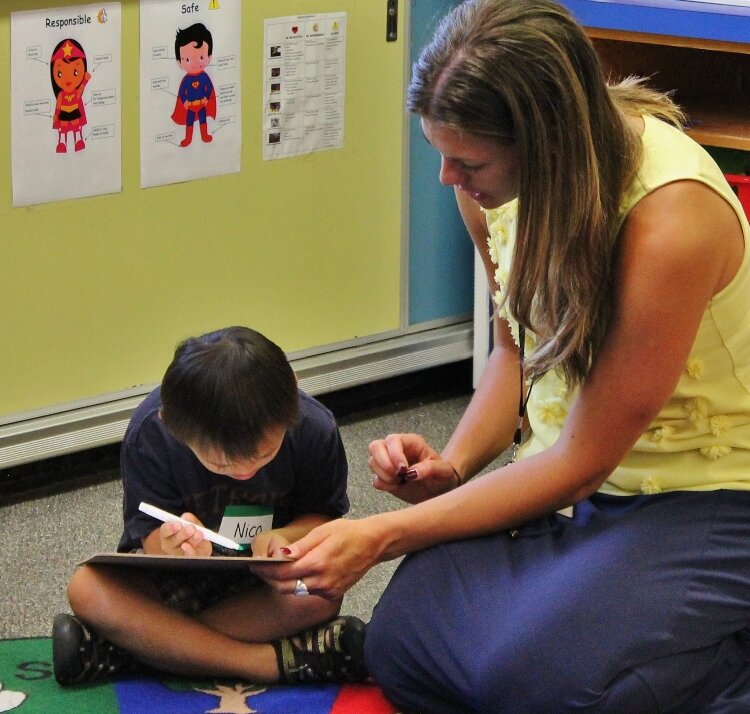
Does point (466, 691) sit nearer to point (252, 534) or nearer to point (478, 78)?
point (252, 534)

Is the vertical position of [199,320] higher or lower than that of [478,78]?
lower

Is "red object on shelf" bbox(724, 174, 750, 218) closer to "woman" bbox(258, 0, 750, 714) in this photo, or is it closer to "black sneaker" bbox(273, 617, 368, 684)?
"woman" bbox(258, 0, 750, 714)

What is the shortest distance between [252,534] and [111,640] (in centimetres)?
20

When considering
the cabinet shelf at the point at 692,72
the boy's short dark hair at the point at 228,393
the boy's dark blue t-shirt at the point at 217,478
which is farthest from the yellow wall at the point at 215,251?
the boy's short dark hair at the point at 228,393

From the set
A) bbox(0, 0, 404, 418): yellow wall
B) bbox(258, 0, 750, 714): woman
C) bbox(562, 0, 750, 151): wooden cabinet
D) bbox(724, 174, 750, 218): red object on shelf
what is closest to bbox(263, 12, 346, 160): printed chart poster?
bbox(0, 0, 404, 418): yellow wall

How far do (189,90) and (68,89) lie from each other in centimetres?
20

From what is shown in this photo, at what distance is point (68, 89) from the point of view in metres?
1.86

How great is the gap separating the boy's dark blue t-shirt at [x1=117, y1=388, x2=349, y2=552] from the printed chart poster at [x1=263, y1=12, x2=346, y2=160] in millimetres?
739

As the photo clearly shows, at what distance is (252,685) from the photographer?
148cm

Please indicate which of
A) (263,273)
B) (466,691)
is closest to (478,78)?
(466,691)

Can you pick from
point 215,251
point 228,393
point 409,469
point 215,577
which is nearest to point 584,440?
point 409,469

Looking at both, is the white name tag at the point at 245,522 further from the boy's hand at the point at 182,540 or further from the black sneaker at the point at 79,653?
the black sneaker at the point at 79,653

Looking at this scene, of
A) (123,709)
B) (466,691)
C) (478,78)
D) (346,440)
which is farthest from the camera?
(346,440)

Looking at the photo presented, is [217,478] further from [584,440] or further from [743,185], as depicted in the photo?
[743,185]
